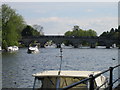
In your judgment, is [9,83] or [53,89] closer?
[53,89]

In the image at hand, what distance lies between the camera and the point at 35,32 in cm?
15575

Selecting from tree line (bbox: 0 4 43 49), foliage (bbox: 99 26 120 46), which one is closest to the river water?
tree line (bbox: 0 4 43 49)

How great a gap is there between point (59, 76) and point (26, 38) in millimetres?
120451

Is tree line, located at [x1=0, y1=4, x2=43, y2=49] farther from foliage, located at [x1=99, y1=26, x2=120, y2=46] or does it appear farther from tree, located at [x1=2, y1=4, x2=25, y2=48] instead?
foliage, located at [x1=99, y1=26, x2=120, y2=46]

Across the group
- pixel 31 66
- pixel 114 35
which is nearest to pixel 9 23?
pixel 31 66

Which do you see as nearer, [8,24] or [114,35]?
[8,24]

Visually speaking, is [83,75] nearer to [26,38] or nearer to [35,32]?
[26,38]

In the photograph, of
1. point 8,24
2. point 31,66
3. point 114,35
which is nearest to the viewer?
point 31,66

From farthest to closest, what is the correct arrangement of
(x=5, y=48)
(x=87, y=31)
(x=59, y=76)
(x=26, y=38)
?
(x=87, y=31)
(x=26, y=38)
(x=5, y=48)
(x=59, y=76)

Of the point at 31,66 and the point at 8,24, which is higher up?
the point at 8,24

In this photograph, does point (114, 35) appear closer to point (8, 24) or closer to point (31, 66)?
point (8, 24)

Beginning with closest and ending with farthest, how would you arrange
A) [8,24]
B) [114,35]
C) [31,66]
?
[31,66], [8,24], [114,35]

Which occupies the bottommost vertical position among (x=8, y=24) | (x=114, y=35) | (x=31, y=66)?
(x=31, y=66)

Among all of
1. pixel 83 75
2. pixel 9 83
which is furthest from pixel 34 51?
pixel 83 75
